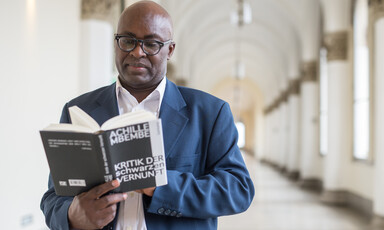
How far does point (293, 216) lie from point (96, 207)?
9.44m

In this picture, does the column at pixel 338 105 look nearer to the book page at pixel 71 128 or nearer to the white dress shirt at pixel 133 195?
the white dress shirt at pixel 133 195

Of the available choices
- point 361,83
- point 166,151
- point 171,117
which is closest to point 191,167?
point 166,151

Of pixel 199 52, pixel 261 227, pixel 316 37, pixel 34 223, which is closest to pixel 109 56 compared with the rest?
pixel 34 223

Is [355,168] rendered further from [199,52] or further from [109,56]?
[199,52]

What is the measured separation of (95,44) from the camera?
7988 millimetres

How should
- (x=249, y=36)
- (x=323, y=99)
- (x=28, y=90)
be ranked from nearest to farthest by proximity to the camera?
1. (x=28, y=90)
2. (x=323, y=99)
3. (x=249, y=36)

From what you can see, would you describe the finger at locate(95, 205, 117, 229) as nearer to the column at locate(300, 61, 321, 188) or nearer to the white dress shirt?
the white dress shirt

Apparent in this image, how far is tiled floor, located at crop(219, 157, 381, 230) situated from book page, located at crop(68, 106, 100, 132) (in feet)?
24.8

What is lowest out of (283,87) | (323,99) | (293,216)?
(293,216)

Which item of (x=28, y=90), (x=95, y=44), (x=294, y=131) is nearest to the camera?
(x=28, y=90)

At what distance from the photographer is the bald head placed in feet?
5.84

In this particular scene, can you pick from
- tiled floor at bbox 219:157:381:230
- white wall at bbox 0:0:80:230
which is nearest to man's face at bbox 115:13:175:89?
white wall at bbox 0:0:80:230

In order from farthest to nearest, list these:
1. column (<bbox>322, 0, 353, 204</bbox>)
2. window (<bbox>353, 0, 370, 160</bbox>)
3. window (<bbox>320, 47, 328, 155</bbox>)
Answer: window (<bbox>320, 47, 328, 155</bbox>) → column (<bbox>322, 0, 353, 204</bbox>) → window (<bbox>353, 0, 370, 160</bbox>)

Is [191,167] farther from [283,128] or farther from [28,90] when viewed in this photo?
[283,128]
